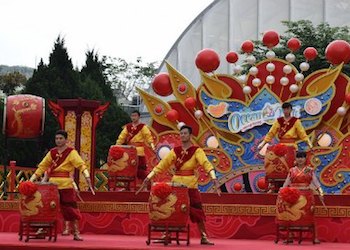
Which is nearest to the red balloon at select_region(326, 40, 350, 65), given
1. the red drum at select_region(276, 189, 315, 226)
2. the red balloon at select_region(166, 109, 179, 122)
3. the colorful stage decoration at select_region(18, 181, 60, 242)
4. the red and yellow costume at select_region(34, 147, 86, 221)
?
the red balloon at select_region(166, 109, 179, 122)

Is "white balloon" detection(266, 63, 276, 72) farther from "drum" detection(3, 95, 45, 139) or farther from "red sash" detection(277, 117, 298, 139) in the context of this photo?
"drum" detection(3, 95, 45, 139)

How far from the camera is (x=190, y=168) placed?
29.3 ft

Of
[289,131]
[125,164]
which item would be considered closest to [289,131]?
[289,131]

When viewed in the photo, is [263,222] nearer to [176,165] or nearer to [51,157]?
[176,165]

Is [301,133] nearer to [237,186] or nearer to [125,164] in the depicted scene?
[237,186]

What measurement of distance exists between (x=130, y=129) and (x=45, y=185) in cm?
393

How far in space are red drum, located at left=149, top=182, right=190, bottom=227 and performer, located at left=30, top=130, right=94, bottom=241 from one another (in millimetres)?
1084

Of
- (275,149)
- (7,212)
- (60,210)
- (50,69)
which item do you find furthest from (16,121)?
(50,69)

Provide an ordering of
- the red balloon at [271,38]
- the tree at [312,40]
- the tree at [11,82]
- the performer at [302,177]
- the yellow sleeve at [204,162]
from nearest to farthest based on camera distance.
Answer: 1. the yellow sleeve at [204,162]
2. the performer at [302,177]
3. the red balloon at [271,38]
4. the tree at [312,40]
5. the tree at [11,82]

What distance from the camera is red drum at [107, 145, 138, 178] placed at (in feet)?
39.5

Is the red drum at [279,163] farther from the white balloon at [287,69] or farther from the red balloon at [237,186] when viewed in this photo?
the white balloon at [287,69]

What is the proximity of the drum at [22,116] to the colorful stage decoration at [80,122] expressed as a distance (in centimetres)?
76

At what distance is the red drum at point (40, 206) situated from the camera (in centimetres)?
892

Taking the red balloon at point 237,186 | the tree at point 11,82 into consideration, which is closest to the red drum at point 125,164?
the red balloon at point 237,186
